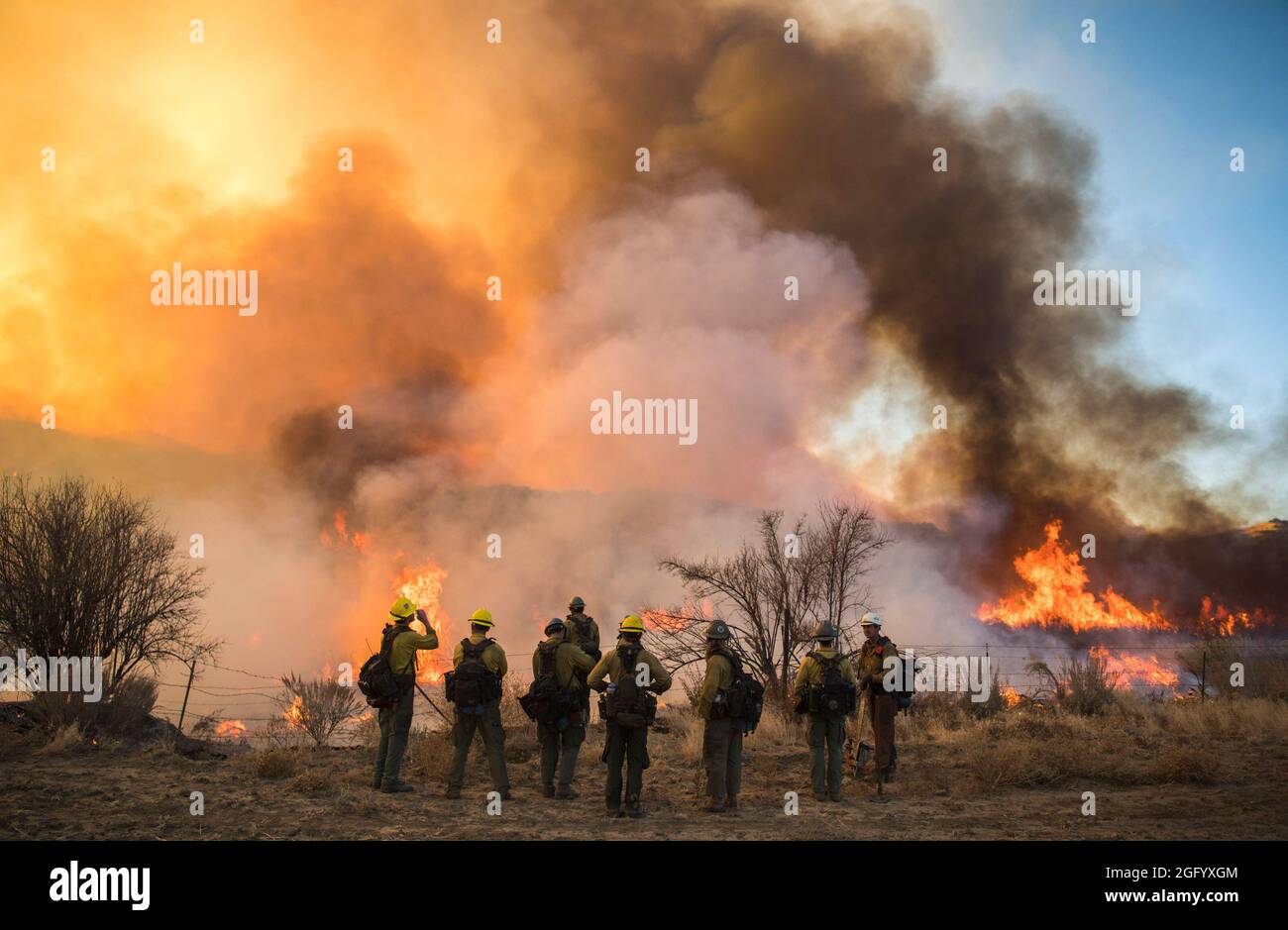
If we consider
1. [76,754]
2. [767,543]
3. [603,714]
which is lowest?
[76,754]

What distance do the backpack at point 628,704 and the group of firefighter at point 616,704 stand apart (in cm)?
1

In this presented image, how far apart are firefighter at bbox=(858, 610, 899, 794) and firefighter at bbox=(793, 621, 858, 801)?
2.59 feet

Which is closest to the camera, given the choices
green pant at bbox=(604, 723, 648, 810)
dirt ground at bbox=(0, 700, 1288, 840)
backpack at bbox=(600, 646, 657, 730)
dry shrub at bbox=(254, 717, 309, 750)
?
dirt ground at bbox=(0, 700, 1288, 840)

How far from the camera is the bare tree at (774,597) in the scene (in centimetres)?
1991

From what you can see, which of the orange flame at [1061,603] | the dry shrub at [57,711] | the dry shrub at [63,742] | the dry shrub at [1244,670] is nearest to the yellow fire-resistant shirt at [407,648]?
the dry shrub at [63,742]

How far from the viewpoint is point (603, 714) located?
34.6 ft

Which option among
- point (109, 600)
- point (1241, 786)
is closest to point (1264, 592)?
point (1241, 786)

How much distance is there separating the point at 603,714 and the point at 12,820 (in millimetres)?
6421

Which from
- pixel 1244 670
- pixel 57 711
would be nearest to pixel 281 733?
pixel 57 711

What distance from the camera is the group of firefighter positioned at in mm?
10641

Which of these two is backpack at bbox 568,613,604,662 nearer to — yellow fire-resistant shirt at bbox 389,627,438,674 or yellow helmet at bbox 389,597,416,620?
yellow fire-resistant shirt at bbox 389,627,438,674

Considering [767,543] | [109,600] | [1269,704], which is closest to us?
[1269,704]

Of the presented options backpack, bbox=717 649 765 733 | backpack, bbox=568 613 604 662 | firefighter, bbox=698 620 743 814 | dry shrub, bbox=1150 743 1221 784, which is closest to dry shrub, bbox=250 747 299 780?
backpack, bbox=568 613 604 662
